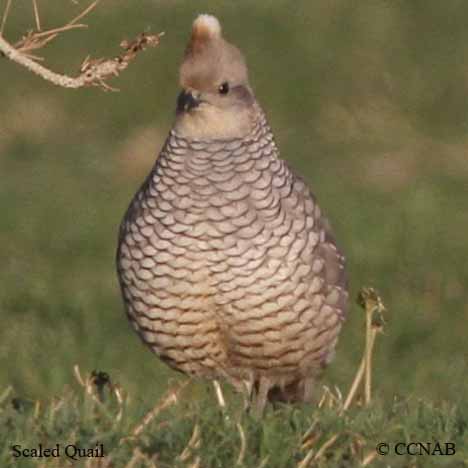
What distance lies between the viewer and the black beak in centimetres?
771

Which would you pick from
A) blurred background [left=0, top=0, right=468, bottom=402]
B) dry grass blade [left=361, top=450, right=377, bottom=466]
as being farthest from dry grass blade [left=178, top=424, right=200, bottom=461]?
blurred background [left=0, top=0, right=468, bottom=402]

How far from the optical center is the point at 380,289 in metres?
12.2

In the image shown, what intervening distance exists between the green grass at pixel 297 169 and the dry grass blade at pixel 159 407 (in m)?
0.05

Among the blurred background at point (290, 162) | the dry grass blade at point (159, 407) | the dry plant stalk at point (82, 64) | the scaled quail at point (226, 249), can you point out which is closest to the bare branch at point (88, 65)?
the dry plant stalk at point (82, 64)

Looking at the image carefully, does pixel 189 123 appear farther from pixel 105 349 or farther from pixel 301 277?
pixel 105 349

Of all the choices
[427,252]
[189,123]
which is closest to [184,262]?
[189,123]

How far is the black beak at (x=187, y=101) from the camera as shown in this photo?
7.71 meters

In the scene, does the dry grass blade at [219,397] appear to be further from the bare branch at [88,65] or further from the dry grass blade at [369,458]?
the bare branch at [88,65]

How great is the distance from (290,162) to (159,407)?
8715 mm

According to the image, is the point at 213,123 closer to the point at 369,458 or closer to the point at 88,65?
the point at 88,65

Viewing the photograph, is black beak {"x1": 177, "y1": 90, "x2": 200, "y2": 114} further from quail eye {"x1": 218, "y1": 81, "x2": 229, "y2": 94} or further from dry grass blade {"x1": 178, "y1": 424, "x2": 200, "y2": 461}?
dry grass blade {"x1": 178, "y1": 424, "x2": 200, "y2": 461}

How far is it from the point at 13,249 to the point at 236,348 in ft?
17.2

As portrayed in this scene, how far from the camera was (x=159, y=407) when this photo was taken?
659 centimetres

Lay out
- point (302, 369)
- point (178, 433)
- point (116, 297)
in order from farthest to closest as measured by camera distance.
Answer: point (116, 297), point (302, 369), point (178, 433)
